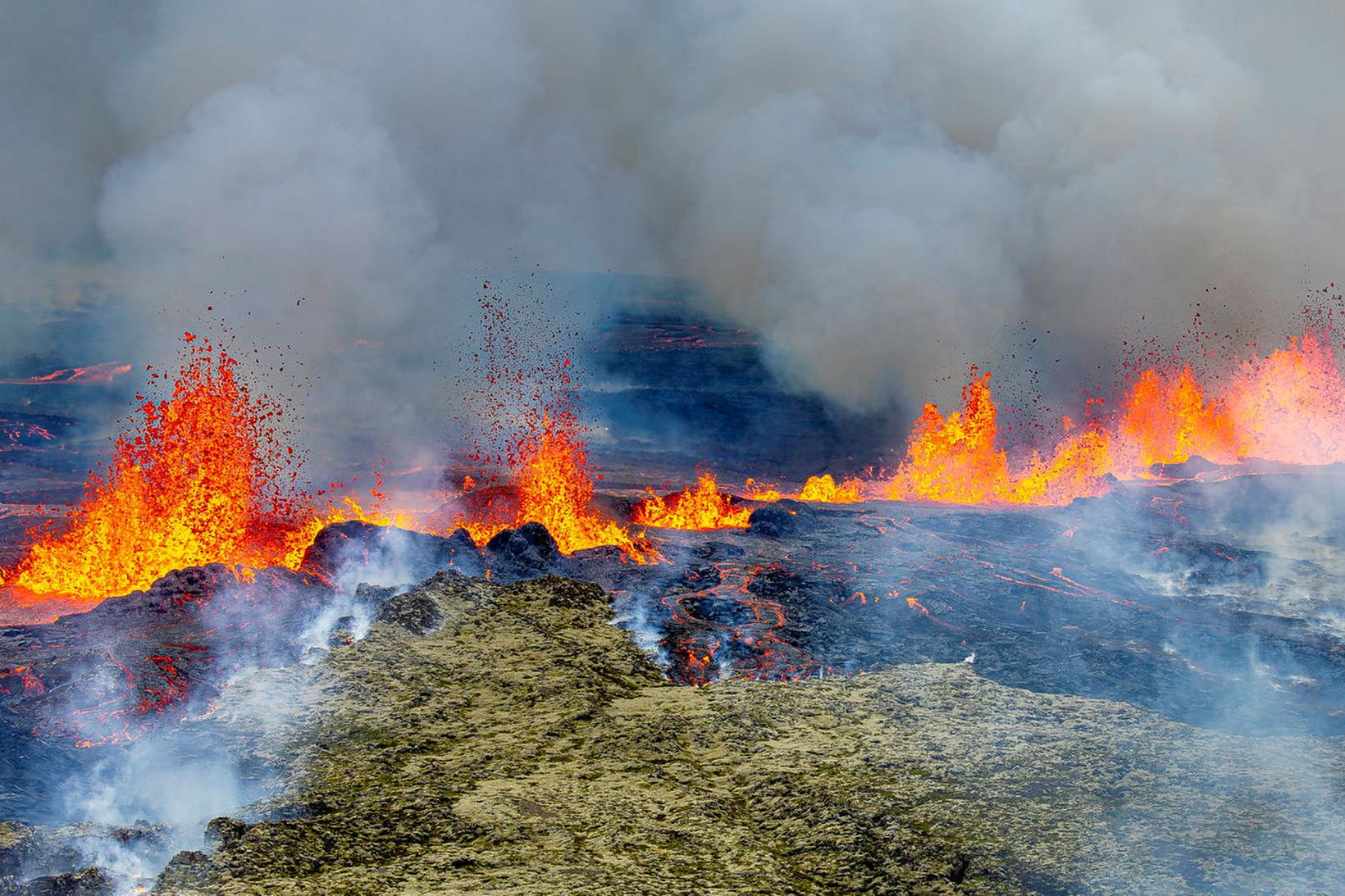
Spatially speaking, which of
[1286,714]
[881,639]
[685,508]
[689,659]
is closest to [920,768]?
[689,659]

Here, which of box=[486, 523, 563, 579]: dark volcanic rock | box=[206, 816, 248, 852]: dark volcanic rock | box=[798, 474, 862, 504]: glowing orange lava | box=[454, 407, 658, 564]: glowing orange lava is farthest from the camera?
box=[798, 474, 862, 504]: glowing orange lava

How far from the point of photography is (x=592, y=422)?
376 ft

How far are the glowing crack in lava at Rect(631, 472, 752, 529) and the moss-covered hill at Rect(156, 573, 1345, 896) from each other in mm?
31352

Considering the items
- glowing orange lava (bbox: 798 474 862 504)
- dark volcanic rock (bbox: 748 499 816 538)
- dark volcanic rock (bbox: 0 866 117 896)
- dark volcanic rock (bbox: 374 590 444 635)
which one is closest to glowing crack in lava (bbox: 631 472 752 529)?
dark volcanic rock (bbox: 748 499 816 538)

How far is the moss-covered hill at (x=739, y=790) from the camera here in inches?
345

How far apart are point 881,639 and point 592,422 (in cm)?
8965

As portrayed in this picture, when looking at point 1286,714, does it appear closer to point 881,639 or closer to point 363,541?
point 881,639

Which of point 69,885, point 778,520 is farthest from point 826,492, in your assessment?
point 69,885

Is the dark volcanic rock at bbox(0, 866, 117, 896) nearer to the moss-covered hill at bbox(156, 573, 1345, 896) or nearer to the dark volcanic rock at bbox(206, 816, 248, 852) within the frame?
the moss-covered hill at bbox(156, 573, 1345, 896)

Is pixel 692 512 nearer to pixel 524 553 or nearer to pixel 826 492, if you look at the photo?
pixel 524 553

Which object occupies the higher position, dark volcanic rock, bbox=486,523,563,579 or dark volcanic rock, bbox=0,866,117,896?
dark volcanic rock, bbox=486,523,563,579

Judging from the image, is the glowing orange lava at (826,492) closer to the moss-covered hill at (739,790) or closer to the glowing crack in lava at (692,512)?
the glowing crack in lava at (692,512)

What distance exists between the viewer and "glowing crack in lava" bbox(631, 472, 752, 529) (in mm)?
47125

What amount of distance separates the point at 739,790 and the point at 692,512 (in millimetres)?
38301
